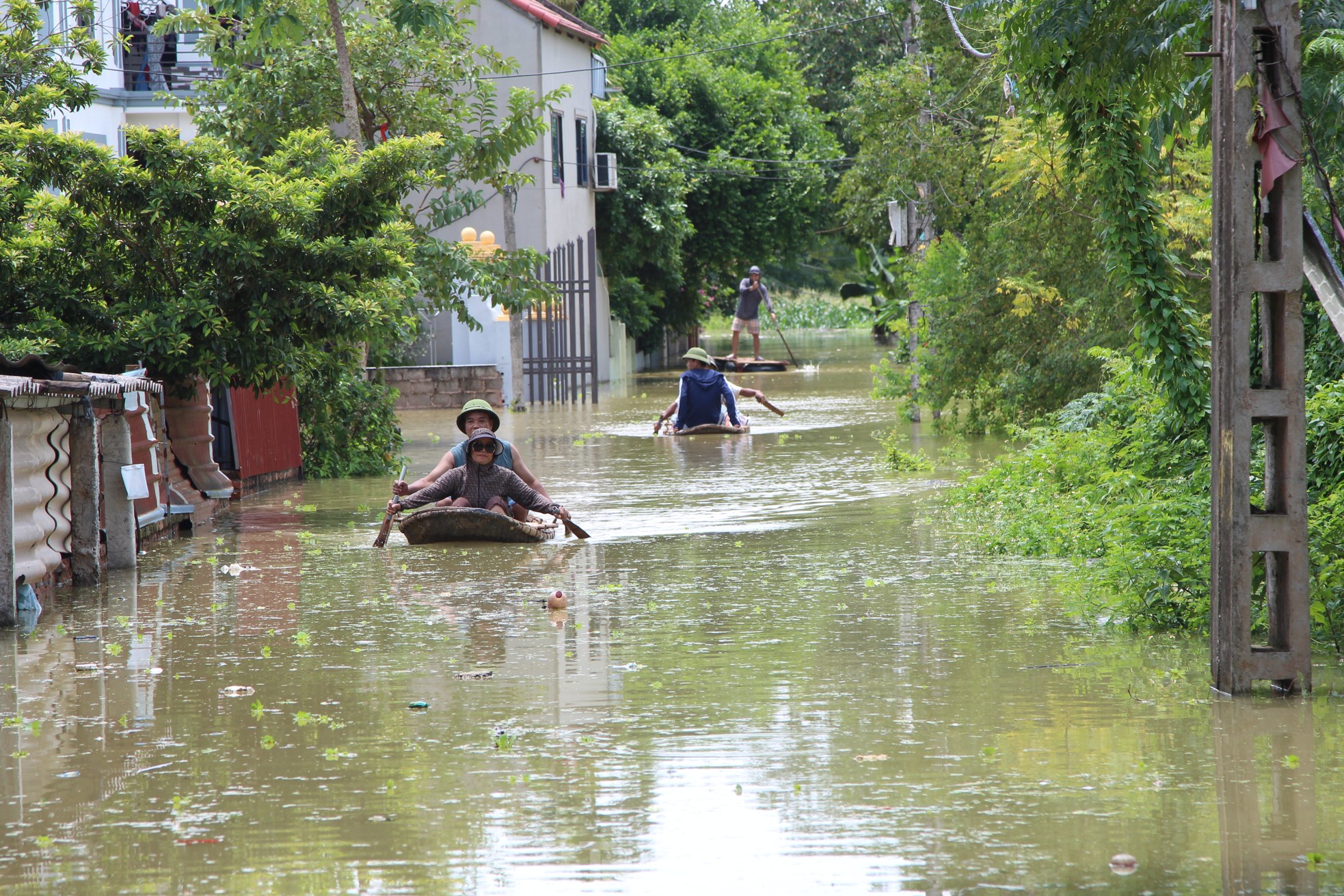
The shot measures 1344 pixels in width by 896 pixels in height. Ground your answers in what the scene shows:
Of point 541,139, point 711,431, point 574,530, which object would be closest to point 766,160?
point 541,139

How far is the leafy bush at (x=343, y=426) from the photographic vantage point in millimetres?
18641

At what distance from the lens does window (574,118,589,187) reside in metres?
34.6

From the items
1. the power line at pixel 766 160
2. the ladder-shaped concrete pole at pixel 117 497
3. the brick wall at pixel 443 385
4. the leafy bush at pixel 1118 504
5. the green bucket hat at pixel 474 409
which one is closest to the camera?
the leafy bush at pixel 1118 504

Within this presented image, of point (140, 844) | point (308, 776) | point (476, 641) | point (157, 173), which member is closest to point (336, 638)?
point (476, 641)

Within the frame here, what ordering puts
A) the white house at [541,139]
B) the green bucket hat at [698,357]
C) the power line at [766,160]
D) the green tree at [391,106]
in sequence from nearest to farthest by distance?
the green tree at [391,106]
the green bucket hat at [698,357]
the white house at [541,139]
the power line at [766,160]

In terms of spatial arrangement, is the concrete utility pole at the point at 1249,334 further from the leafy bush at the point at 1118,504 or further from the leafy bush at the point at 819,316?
the leafy bush at the point at 819,316

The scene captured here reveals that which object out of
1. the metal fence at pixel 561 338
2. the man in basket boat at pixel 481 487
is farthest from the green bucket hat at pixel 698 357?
the man in basket boat at pixel 481 487

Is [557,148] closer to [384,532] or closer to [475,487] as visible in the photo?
[475,487]

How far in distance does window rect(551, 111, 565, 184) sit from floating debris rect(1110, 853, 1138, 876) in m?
28.3

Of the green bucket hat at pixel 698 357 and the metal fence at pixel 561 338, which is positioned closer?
the green bucket hat at pixel 698 357

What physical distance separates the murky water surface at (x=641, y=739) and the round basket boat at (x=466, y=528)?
0.65 meters

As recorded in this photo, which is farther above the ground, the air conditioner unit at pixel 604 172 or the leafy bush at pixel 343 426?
the air conditioner unit at pixel 604 172

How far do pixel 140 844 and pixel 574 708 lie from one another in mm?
2295

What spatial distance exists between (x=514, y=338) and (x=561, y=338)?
1.62 m
